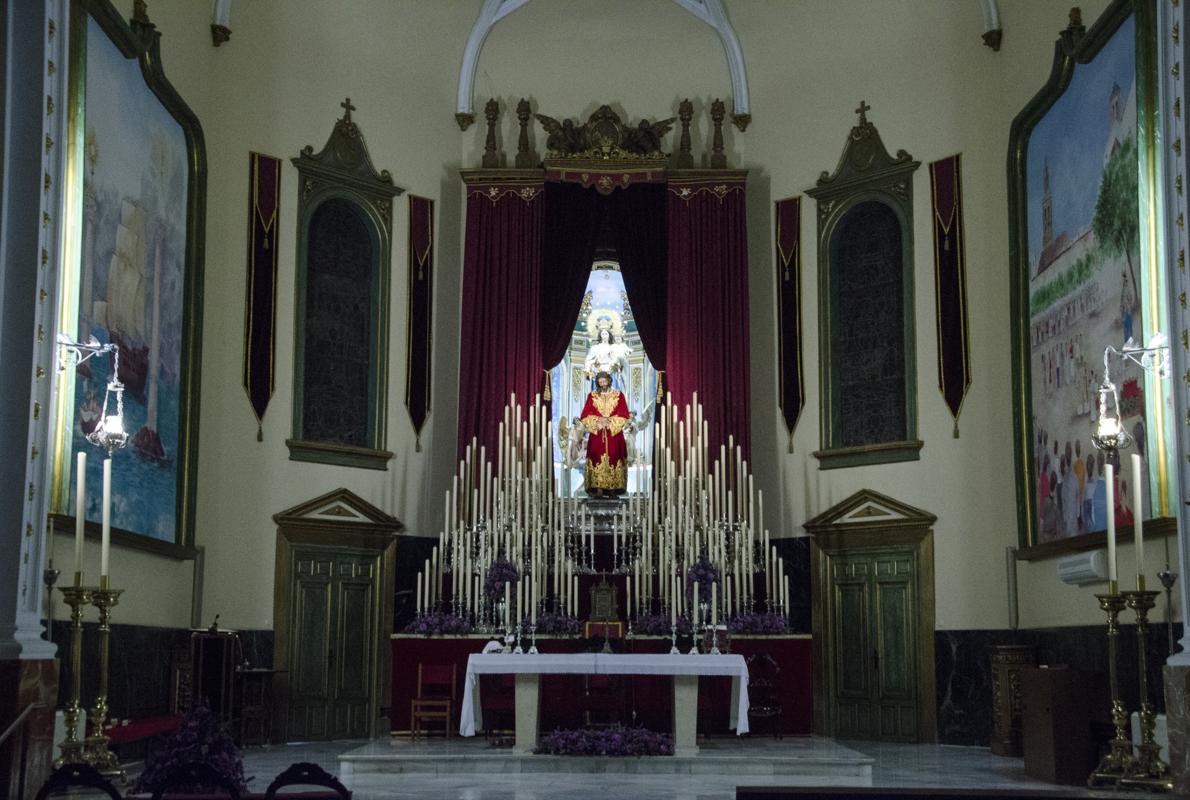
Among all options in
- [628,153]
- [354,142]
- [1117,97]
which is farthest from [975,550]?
[354,142]

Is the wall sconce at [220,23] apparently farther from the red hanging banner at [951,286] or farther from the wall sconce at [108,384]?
the red hanging banner at [951,286]

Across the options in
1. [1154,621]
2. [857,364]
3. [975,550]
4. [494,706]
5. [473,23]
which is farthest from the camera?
[473,23]

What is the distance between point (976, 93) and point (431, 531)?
27.8 ft

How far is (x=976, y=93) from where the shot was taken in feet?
54.7

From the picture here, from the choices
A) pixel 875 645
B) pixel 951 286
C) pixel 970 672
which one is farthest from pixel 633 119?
pixel 970 672

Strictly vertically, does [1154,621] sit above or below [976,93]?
below

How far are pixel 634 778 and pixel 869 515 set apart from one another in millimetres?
5688

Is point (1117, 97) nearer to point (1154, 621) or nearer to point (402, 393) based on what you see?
point (1154, 621)

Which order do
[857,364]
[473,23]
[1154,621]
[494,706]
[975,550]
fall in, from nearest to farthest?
[1154,621] → [494,706] → [975,550] → [857,364] → [473,23]

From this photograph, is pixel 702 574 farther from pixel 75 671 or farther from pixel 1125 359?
pixel 75 671

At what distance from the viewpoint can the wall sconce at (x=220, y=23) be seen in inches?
645

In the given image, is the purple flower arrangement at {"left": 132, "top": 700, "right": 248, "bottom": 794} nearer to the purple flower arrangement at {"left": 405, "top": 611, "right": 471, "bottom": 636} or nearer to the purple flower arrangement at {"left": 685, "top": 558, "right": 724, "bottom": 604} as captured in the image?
the purple flower arrangement at {"left": 685, "top": 558, "right": 724, "bottom": 604}

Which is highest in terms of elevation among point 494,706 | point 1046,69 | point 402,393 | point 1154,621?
point 1046,69

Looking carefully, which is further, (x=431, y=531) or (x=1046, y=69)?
(x=431, y=531)
